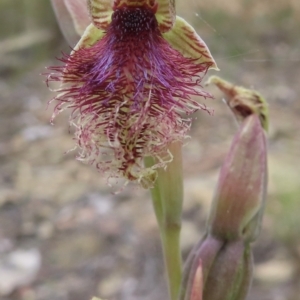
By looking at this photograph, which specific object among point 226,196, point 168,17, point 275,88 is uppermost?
point 168,17

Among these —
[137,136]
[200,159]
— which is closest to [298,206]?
[200,159]

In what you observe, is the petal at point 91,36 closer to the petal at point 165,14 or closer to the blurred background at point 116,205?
the petal at point 165,14

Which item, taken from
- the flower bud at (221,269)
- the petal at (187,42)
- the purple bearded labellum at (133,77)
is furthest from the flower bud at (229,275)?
the petal at (187,42)

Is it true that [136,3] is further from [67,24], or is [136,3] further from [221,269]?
[221,269]

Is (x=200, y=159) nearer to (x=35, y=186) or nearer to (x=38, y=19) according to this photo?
(x=35, y=186)

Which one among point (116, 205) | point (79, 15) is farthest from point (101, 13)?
point (116, 205)

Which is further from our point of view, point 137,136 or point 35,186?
point 35,186
